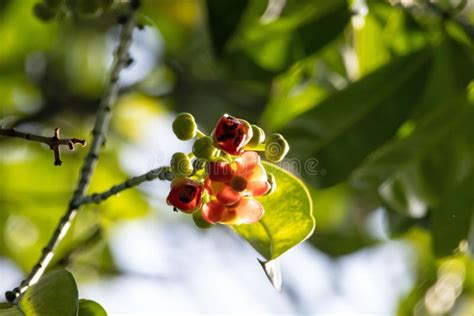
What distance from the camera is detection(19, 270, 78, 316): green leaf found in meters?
1.64

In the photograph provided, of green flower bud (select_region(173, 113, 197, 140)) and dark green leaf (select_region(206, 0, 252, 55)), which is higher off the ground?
green flower bud (select_region(173, 113, 197, 140))

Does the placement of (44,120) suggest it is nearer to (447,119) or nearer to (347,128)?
(347,128)

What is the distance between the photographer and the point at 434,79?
2.69 meters

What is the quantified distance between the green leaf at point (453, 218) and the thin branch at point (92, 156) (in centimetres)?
94

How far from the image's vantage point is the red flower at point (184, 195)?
5.63ft

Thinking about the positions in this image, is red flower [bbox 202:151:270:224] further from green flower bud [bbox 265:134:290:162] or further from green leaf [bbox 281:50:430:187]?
green leaf [bbox 281:50:430:187]

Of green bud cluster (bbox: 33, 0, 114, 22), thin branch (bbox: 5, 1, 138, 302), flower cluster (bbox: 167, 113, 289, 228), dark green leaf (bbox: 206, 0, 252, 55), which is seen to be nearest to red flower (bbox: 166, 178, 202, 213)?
flower cluster (bbox: 167, 113, 289, 228)

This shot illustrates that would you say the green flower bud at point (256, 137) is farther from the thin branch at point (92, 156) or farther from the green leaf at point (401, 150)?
the green leaf at point (401, 150)

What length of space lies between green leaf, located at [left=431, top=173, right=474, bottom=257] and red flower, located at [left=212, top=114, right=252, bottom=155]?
1.05 meters

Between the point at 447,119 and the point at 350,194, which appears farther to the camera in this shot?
the point at 350,194

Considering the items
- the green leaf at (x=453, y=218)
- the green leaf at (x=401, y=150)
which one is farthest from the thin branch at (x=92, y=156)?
the green leaf at (x=453, y=218)

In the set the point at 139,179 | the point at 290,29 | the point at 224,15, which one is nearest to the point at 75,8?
the point at 224,15

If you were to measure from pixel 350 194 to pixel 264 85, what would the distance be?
4.25 ft

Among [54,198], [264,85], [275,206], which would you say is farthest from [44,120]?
[275,206]
